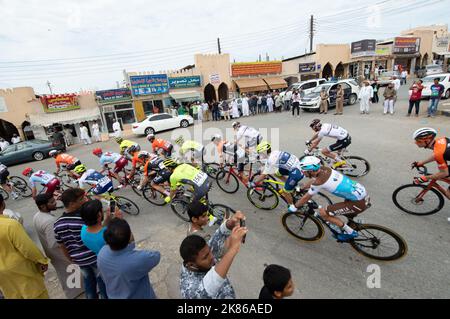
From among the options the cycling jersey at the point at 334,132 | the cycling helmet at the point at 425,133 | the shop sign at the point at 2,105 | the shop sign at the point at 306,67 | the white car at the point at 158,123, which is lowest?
the white car at the point at 158,123

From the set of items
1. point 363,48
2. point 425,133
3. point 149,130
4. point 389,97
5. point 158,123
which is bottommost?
point 149,130

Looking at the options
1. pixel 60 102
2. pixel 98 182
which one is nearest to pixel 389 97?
pixel 98 182

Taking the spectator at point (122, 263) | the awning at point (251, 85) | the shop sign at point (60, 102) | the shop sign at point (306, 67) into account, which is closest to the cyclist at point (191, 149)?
the spectator at point (122, 263)

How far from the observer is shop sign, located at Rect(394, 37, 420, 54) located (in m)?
30.8

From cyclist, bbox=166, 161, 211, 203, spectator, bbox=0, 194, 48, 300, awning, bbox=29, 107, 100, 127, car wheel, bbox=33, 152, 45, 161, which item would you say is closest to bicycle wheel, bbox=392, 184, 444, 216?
cyclist, bbox=166, 161, 211, 203

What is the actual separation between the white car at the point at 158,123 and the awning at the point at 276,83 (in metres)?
12.2

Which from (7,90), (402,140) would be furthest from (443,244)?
(7,90)

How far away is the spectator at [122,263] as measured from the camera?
191 centimetres

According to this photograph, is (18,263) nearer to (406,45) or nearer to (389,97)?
(389,97)

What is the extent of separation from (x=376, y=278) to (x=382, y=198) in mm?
2323

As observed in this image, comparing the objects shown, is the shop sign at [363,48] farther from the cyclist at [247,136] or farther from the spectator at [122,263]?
the spectator at [122,263]

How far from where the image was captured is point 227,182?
6180mm

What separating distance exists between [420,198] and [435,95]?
29.2 feet
